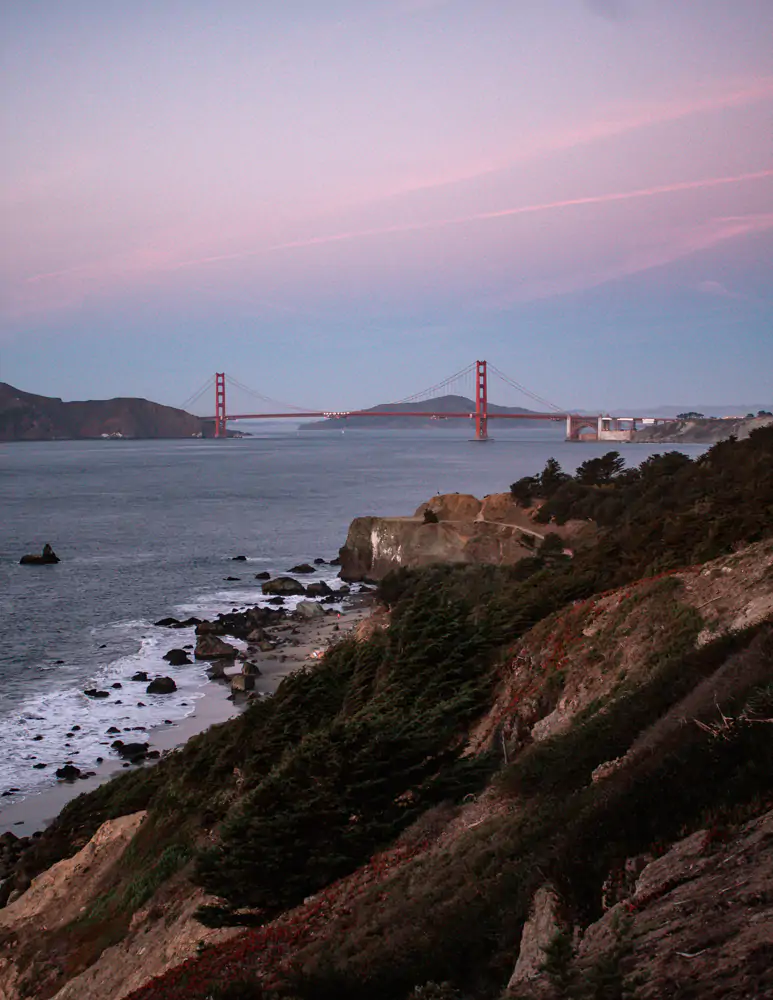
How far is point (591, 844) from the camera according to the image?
5.18 metres

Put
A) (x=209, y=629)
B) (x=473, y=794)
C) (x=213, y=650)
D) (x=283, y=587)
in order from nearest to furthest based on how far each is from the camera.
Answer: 1. (x=473, y=794)
2. (x=213, y=650)
3. (x=209, y=629)
4. (x=283, y=587)

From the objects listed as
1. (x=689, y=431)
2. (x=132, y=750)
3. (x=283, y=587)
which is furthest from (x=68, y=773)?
(x=689, y=431)

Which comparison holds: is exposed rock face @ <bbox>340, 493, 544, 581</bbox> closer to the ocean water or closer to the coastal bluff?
the coastal bluff

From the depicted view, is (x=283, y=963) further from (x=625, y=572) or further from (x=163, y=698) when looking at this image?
(x=163, y=698)

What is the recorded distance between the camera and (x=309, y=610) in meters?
34.0

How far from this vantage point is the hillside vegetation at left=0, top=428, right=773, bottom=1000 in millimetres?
5035

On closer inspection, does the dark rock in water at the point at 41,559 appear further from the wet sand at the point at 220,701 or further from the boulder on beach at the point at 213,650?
the boulder on beach at the point at 213,650

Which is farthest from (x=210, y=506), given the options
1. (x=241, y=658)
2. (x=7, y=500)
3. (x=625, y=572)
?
(x=625, y=572)

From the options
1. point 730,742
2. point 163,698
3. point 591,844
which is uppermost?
point 730,742

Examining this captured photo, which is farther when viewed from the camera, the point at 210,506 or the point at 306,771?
the point at 210,506

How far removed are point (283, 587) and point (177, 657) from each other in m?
11.0

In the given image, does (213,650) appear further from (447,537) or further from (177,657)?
(447,537)

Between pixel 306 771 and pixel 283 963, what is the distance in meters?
2.57

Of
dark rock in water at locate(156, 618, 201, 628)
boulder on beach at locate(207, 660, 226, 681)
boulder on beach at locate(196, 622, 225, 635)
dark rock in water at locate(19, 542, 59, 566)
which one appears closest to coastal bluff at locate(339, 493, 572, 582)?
boulder on beach at locate(196, 622, 225, 635)
